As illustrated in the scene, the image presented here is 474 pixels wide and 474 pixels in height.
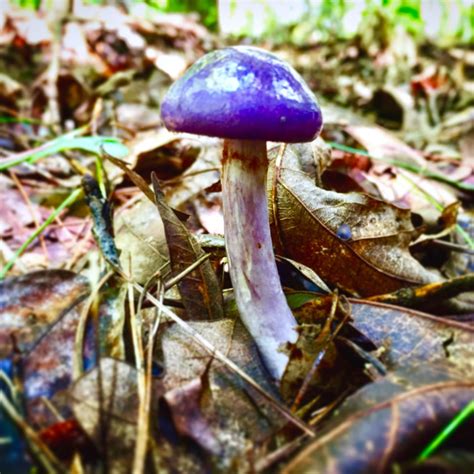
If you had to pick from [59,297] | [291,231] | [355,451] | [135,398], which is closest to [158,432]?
[135,398]

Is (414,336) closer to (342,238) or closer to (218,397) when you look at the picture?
(342,238)

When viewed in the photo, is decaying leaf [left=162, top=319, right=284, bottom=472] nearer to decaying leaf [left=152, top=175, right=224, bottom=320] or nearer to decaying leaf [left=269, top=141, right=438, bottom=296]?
decaying leaf [left=152, top=175, right=224, bottom=320]

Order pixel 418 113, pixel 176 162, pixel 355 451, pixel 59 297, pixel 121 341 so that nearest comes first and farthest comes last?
pixel 355 451 < pixel 121 341 < pixel 59 297 < pixel 176 162 < pixel 418 113

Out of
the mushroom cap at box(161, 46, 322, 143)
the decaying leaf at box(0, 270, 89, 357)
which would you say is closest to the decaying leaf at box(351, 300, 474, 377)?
the mushroom cap at box(161, 46, 322, 143)

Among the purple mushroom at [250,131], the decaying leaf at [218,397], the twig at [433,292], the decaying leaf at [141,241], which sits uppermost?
the purple mushroom at [250,131]

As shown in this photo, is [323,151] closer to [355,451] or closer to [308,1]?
[355,451]

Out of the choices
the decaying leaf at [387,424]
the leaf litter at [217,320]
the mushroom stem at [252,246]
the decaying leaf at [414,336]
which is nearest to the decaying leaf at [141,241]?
the leaf litter at [217,320]

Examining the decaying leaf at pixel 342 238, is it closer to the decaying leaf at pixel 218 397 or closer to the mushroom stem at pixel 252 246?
the mushroom stem at pixel 252 246
